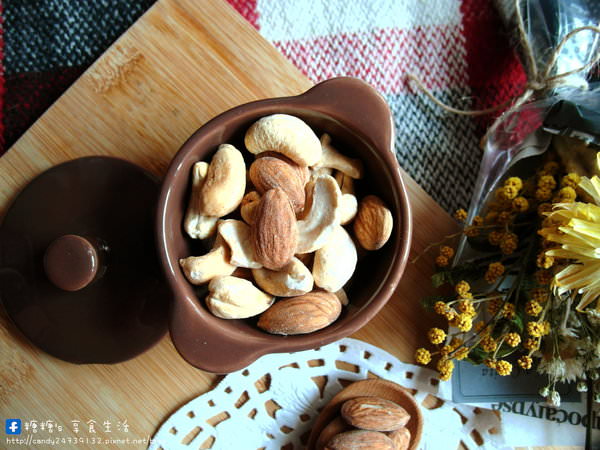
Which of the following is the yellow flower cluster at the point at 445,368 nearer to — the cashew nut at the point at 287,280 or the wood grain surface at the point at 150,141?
the wood grain surface at the point at 150,141

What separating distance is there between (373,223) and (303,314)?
90 mm

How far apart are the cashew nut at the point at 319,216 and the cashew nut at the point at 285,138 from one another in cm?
2

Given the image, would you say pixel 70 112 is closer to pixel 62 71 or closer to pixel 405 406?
pixel 62 71

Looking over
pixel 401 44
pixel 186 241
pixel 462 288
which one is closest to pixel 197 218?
pixel 186 241

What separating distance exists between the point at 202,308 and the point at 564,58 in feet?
1.44

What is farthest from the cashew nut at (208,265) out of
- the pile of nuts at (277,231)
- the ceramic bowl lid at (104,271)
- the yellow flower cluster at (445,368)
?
the yellow flower cluster at (445,368)

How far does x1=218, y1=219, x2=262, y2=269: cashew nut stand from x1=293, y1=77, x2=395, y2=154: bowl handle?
11 cm

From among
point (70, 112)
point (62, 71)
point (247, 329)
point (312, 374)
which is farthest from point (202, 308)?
point (62, 71)

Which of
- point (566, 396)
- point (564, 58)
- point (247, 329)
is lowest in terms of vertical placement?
point (566, 396)

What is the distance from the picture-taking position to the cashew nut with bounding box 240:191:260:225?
0.40 metres

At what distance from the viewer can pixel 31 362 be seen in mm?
512

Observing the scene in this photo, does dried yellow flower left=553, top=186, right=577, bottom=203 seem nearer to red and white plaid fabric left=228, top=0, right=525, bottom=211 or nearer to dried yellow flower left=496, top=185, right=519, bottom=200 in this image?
dried yellow flower left=496, top=185, right=519, bottom=200

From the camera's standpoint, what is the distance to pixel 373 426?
467 mm

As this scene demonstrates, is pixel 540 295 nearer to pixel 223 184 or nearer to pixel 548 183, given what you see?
pixel 548 183
